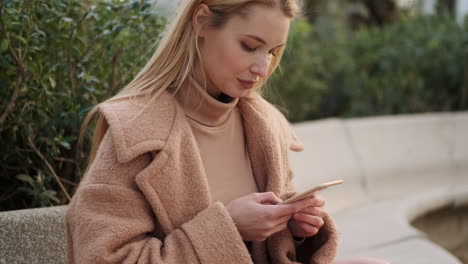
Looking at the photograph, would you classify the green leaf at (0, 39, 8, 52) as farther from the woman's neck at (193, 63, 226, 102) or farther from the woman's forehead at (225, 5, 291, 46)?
the woman's forehead at (225, 5, 291, 46)

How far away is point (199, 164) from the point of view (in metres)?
2.09

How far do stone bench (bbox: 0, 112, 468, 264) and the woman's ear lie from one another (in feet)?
5.71

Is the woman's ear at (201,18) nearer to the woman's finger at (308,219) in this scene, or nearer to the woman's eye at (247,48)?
the woman's eye at (247,48)

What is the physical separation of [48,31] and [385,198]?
3291 mm

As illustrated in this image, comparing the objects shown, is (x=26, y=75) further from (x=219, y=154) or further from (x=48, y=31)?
(x=219, y=154)

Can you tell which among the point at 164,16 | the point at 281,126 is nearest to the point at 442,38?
the point at 164,16

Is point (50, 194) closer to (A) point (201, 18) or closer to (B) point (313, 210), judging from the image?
(A) point (201, 18)

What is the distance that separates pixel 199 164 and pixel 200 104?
21 cm

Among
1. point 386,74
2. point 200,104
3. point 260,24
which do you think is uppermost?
point 260,24

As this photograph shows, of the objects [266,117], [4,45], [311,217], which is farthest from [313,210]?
[4,45]

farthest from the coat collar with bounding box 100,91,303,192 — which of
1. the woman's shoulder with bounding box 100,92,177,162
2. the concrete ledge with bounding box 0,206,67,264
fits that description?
the concrete ledge with bounding box 0,206,67,264

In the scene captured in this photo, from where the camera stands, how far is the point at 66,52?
9.47 feet

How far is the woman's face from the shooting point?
2.10 meters

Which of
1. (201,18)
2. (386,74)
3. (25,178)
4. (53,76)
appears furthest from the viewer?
(386,74)
